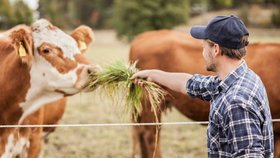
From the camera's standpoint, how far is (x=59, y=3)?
68750mm

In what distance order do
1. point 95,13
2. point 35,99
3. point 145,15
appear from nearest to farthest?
point 35,99, point 145,15, point 95,13

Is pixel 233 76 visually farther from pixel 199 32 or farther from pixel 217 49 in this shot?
pixel 199 32

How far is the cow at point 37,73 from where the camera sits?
15.2 feet

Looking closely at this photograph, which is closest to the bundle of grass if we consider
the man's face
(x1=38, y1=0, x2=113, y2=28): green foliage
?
the man's face

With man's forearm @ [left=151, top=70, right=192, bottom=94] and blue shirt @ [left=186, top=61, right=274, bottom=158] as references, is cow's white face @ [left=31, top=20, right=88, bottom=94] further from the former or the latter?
blue shirt @ [left=186, top=61, right=274, bottom=158]

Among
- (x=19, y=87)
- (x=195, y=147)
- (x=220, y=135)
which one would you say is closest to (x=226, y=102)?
(x=220, y=135)

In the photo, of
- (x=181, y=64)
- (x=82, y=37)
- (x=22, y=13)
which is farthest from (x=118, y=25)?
(x=82, y=37)

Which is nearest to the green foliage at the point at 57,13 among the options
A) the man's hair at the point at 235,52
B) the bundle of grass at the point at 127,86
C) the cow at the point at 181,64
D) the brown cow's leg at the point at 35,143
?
the cow at the point at 181,64

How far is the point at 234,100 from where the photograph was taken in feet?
8.23

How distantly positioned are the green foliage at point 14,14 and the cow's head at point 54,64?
49.2 meters

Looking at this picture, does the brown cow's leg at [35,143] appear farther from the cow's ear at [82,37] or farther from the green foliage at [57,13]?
the green foliage at [57,13]

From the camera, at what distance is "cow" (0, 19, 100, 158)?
4621 millimetres

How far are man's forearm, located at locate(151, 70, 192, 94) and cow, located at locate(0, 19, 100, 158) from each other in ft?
3.93

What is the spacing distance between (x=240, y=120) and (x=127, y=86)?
158 centimetres
